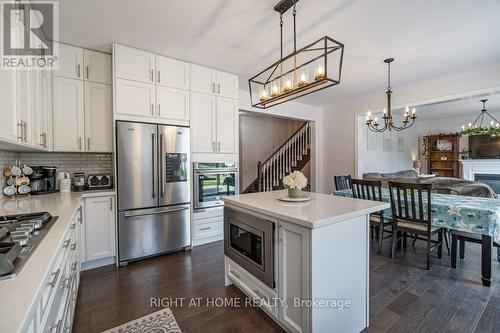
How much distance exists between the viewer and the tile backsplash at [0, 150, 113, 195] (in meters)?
2.79

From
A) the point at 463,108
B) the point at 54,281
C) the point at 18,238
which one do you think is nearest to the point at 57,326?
the point at 54,281

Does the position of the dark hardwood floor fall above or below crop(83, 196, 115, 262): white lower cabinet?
below

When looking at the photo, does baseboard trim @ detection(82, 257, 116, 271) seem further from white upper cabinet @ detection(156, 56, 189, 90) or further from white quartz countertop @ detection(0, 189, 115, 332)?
white upper cabinet @ detection(156, 56, 189, 90)

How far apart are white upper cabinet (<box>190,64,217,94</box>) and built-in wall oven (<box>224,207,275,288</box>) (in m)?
2.07

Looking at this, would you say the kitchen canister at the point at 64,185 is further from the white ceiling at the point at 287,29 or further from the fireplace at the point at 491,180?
the fireplace at the point at 491,180

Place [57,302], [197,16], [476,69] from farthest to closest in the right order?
[476,69], [197,16], [57,302]

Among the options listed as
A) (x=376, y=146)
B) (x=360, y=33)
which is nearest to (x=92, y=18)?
(x=360, y=33)

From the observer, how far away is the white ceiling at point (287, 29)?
7.17 ft

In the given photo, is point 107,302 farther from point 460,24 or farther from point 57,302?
point 460,24

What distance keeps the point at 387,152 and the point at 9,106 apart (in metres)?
8.60

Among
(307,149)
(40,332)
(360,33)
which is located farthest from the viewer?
(307,149)

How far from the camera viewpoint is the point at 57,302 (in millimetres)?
1172

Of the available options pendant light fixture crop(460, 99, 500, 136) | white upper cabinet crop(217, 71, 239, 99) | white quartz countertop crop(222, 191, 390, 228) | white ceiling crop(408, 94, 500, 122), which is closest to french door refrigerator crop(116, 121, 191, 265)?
Answer: white upper cabinet crop(217, 71, 239, 99)

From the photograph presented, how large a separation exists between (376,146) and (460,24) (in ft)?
16.5
